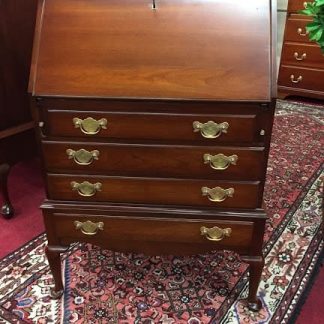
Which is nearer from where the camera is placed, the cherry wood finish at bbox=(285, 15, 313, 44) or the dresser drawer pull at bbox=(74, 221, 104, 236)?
the dresser drawer pull at bbox=(74, 221, 104, 236)

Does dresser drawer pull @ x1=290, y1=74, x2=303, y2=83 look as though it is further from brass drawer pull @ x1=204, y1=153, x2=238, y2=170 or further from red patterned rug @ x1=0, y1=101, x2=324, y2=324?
brass drawer pull @ x1=204, y1=153, x2=238, y2=170

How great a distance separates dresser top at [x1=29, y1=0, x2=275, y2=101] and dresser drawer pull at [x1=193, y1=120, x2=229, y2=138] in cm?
9

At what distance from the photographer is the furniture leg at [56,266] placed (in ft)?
5.05

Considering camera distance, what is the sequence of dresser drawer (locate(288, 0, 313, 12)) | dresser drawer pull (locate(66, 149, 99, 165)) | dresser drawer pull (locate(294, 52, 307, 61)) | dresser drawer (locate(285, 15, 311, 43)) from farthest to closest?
dresser drawer pull (locate(294, 52, 307, 61)) → dresser drawer (locate(285, 15, 311, 43)) → dresser drawer (locate(288, 0, 313, 12)) → dresser drawer pull (locate(66, 149, 99, 165))

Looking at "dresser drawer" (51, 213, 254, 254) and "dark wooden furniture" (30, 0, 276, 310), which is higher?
"dark wooden furniture" (30, 0, 276, 310)

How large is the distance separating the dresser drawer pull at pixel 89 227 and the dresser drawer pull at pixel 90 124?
37 centimetres

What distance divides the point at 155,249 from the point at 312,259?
0.85m

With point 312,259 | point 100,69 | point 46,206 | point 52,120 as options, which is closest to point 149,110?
point 100,69

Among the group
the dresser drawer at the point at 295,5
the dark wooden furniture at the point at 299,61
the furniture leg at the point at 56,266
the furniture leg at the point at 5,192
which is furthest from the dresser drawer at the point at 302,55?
the furniture leg at the point at 56,266

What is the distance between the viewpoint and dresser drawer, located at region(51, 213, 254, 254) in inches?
56.7

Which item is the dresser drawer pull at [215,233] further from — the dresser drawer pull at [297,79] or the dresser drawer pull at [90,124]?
the dresser drawer pull at [297,79]

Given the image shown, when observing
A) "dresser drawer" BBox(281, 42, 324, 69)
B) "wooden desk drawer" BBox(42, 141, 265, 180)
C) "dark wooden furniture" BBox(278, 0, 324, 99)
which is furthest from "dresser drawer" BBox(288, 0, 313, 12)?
"wooden desk drawer" BBox(42, 141, 265, 180)

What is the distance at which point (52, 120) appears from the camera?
130 cm

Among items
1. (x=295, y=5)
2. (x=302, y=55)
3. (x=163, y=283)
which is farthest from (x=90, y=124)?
(x=302, y=55)
